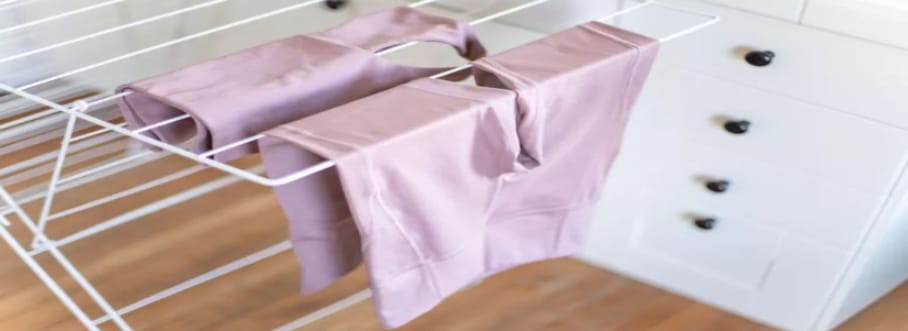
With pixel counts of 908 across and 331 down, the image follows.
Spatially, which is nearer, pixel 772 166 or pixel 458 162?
pixel 458 162

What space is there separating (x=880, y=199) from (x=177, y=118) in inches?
46.0

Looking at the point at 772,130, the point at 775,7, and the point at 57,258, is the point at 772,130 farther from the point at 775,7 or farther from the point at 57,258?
the point at 57,258

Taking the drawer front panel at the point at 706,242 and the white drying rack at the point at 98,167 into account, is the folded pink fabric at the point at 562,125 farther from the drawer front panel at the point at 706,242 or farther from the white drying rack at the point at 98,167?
the drawer front panel at the point at 706,242

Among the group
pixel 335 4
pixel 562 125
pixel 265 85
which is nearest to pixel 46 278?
pixel 265 85

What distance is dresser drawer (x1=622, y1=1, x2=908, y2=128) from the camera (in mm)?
1313

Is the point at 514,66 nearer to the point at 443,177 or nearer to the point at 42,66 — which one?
the point at 443,177

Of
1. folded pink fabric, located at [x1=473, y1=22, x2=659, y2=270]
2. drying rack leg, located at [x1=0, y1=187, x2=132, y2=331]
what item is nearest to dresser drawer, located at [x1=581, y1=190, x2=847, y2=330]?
folded pink fabric, located at [x1=473, y1=22, x2=659, y2=270]

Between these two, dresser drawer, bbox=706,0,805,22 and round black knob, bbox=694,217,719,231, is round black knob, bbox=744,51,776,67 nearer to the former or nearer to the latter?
dresser drawer, bbox=706,0,805,22

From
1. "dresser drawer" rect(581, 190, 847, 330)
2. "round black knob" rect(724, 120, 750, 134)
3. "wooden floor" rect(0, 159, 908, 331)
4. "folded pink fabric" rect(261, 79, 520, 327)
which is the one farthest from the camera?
"wooden floor" rect(0, 159, 908, 331)

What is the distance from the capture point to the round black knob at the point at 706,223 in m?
1.65

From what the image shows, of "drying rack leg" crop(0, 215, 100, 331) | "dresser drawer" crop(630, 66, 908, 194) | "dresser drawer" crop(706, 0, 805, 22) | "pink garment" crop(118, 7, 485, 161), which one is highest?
"pink garment" crop(118, 7, 485, 161)

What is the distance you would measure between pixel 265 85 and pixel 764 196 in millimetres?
1018

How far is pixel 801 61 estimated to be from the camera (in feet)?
4.48

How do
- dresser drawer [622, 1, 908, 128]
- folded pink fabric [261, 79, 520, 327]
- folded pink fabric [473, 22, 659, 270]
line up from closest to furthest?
folded pink fabric [261, 79, 520, 327] < folded pink fabric [473, 22, 659, 270] < dresser drawer [622, 1, 908, 128]
